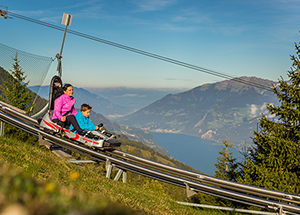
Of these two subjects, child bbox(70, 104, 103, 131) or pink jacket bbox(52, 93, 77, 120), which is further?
child bbox(70, 104, 103, 131)

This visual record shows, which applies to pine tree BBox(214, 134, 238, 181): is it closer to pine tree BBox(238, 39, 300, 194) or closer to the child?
pine tree BBox(238, 39, 300, 194)

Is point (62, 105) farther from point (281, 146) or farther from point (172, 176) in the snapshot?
point (281, 146)

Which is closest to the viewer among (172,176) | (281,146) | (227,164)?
(172,176)

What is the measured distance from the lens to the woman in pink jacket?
909 centimetres

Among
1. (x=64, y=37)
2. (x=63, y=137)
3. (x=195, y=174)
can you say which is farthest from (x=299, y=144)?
(x=64, y=37)

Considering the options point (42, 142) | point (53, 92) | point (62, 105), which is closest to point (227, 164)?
point (62, 105)

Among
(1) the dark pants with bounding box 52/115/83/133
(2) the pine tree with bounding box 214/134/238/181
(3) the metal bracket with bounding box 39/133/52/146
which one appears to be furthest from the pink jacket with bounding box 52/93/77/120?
(2) the pine tree with bounding box 214/134/238/181

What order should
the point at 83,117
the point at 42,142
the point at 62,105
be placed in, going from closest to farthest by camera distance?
1. the point at 42,142
2. the point at 62,105
3. the point at 83,117

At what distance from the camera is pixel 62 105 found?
9.45 meters

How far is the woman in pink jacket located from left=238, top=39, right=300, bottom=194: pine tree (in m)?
10.7

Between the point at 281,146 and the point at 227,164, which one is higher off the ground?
the point at 281,146

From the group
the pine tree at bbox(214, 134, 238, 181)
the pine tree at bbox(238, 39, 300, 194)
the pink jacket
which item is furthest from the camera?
the pine tree at bbox(214, 134, 238, 181)

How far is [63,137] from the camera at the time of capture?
9109 millimetres

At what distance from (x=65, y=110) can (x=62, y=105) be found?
24 cm
